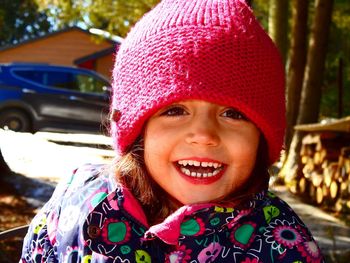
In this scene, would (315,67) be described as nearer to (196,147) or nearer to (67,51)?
(196,147)

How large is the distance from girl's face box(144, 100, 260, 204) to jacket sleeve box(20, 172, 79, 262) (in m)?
0.42

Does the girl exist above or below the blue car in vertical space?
above

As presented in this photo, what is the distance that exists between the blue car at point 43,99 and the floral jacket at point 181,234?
28.3 ft

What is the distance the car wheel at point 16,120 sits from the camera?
1024cm

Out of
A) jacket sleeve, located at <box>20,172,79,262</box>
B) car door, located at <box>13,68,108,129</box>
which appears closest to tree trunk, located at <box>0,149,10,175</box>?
jacket sleeve, located at <box>20,172,79,262</box>

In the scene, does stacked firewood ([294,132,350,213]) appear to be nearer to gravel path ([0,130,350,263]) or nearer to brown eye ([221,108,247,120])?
gravel path ([0,130,350,263])

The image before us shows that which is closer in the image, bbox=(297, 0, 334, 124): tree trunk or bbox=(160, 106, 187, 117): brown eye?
bbox=(160, 106, 187, 117): brown eye

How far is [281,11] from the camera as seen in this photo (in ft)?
33.4

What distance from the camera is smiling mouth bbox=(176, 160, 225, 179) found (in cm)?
160

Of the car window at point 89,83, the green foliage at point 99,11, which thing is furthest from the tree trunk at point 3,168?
the green foliage at point 99,11

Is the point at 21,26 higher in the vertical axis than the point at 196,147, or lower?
lower

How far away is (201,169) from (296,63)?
8.21 m

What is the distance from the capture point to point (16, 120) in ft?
33.8

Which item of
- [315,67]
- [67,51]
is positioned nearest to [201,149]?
[315,67]
